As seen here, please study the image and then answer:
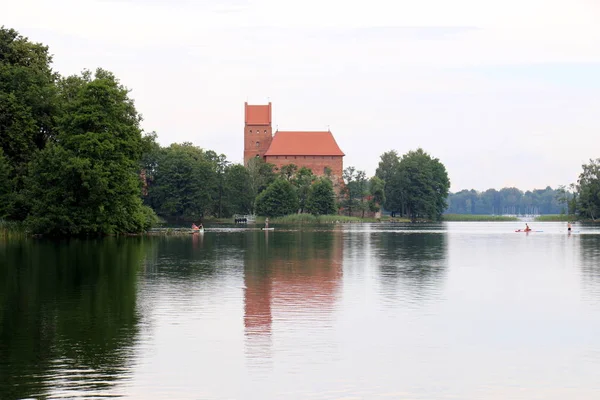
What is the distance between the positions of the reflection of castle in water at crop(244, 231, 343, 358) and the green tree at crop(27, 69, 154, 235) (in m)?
18.4

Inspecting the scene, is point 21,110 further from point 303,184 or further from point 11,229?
point 303,184

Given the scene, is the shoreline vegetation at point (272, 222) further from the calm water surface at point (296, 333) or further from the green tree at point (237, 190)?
the calm water surface at point (296, 333)

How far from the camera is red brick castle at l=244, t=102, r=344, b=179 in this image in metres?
163

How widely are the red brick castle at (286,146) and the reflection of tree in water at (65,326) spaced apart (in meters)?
132

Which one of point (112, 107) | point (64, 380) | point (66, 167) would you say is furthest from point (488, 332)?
point (112, 107)

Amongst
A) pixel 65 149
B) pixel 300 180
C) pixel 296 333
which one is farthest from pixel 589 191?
pixel 296 333

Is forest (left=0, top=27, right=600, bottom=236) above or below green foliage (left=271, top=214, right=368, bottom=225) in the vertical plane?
above

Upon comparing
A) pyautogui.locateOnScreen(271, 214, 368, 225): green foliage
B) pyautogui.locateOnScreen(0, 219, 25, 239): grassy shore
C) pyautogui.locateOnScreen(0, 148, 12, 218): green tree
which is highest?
pyautogui.locateOnScreen(0, 148, 12, 218): green tree

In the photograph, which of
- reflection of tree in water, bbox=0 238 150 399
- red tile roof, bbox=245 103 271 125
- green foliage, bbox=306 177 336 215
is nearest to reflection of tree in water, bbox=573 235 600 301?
reflection of tree in water, bbox=0 238 150 399

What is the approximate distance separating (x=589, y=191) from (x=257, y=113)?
65995mm

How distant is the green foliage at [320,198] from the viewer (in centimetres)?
12412

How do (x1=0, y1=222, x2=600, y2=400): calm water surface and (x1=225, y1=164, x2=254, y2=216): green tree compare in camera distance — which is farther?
(x1=225, y1=164, x2=254, y2=216): green tree

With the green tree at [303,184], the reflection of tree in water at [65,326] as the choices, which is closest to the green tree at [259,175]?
the green tree at [303,184]

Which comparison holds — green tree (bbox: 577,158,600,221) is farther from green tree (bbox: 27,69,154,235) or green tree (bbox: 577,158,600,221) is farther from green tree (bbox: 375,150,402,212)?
green tree (bbox: 27,69,154,235)
